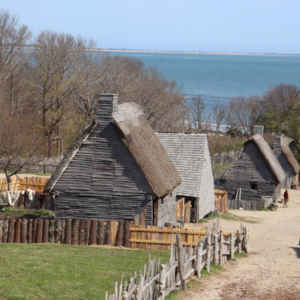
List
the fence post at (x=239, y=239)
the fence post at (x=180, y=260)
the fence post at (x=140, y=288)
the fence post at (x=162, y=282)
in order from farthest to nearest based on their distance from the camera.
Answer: the fence post at (x=239, y=239) < the fence post at (x=180, y=260) < the fence post at (x=162, y=282) < the fence post at (x=140, y=288)

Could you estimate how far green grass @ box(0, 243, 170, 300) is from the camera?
1171cm

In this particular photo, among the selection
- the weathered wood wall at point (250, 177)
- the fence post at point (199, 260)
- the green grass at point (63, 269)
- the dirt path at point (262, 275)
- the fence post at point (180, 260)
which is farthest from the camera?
the weathered wood wall at point (250, 177)

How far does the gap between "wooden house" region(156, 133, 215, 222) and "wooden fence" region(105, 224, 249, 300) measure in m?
9.45

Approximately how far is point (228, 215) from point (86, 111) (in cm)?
2906

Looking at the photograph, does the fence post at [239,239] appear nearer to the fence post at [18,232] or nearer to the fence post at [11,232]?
the fence post at [18,232]

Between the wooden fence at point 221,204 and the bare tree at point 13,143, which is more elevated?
the bare tree at point 13,143

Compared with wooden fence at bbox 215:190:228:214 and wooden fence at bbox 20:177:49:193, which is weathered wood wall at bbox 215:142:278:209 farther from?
wooden fence at bbox 20:177:49:193

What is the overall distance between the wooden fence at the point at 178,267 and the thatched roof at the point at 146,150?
15.9 feet

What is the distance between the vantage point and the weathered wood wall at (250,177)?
4009 cm

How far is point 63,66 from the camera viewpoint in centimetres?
5631

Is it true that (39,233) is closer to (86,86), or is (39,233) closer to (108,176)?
(108,176)

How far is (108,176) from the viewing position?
21.9 m

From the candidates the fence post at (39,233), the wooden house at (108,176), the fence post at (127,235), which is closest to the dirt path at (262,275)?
the fence post at (127,235)

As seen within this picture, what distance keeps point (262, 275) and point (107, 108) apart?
35.2 ft
